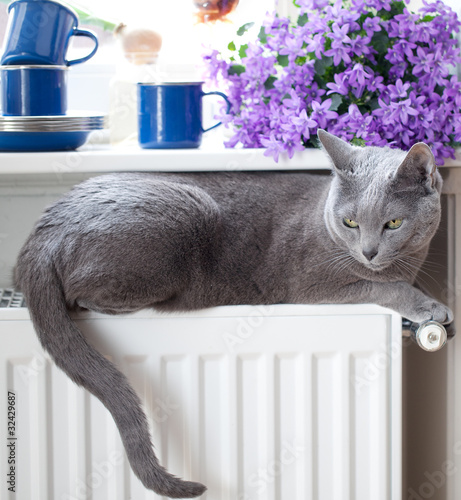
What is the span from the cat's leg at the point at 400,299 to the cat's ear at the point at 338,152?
211 millimetres

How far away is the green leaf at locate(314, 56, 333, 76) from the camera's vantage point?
1.17 m

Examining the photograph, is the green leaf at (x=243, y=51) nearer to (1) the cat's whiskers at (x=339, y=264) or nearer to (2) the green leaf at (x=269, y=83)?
(2) the green leaf at (x=269, y=83)

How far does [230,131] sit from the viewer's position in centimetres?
147

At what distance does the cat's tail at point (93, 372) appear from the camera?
0.97 metres

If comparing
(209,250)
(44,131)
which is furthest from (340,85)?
(44,131)

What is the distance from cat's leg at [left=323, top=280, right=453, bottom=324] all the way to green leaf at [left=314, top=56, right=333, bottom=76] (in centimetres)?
38

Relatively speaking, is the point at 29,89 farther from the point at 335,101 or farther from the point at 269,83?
the point at 335,101

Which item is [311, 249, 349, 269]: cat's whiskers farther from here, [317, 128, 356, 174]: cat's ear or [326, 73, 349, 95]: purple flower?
[326, 73, 349, 95]: purple flower

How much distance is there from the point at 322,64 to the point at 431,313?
1.57 feet

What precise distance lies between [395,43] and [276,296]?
1.63 ft

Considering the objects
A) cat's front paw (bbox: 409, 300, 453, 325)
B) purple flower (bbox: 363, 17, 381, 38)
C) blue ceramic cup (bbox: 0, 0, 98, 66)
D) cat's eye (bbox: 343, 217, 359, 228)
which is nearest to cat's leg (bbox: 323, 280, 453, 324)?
cat's front paw (bbox: 409, 300, 453, 325)

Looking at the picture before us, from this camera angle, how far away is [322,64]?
1173 millimetres

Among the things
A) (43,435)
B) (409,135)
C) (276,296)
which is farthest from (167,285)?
(409,135)

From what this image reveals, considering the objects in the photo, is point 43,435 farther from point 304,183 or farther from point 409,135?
point 409,135
